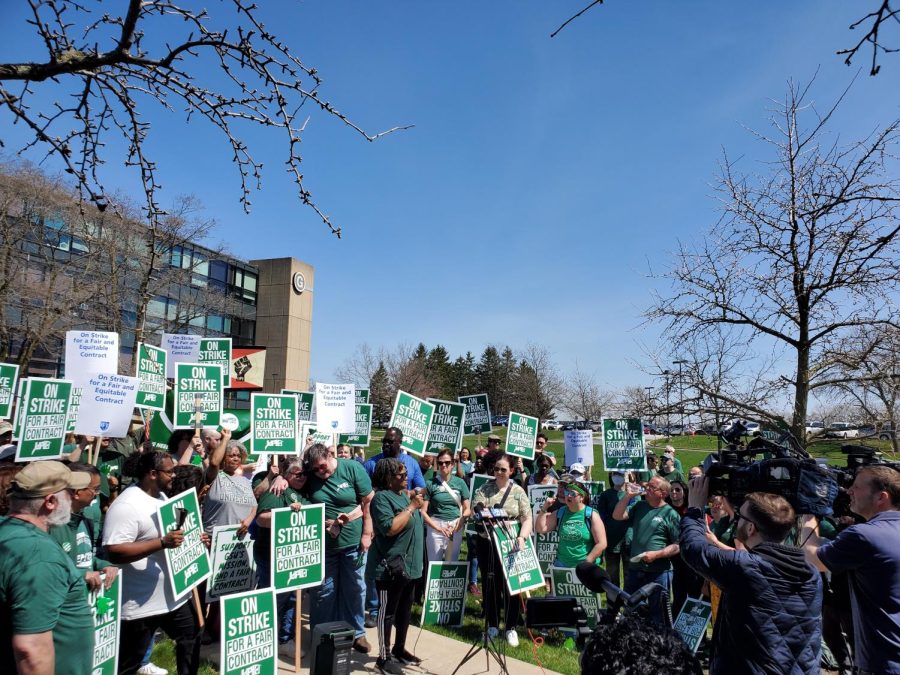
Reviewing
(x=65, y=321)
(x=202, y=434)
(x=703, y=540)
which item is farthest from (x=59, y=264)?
(x=703, y=540)

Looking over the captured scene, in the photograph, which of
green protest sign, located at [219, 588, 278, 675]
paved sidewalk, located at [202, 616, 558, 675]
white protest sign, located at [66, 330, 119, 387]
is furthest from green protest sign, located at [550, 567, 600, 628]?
white protest sign, located at [66, 330, 119, 387]

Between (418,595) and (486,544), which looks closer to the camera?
(486,544)

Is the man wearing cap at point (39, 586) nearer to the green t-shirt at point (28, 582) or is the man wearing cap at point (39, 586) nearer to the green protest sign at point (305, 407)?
the green t-shirt at point (28, 582)

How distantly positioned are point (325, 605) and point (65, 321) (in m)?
24.2

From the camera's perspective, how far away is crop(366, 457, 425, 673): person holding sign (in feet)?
18.6

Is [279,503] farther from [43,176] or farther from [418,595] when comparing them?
[43,176]

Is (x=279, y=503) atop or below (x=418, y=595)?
atop

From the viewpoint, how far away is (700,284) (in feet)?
21.3

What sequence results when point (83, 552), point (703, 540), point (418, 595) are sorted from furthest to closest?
1. point (418, 595)
2. point (83, 552)
3. point (703, 540)

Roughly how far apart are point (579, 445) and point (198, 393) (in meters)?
6.41

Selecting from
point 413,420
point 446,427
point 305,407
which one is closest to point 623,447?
point 446,427

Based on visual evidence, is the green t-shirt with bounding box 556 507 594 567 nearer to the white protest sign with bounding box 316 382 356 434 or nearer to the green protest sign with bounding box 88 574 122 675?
the white protest sign with bounding box 316 382 356 434

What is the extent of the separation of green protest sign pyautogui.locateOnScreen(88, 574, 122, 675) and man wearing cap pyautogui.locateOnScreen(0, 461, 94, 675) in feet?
3.21

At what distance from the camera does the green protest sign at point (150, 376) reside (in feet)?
27.5
